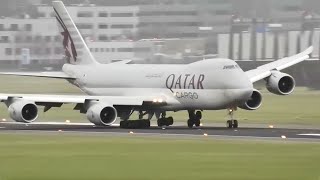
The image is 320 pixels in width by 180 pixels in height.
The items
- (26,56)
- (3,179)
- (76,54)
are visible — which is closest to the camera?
(3,179)

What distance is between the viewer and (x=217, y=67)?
1925 inches

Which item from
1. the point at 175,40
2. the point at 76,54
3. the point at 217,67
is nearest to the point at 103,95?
the point at 76,54

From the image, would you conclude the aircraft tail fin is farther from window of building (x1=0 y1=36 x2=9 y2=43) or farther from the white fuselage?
window of building (x1=0 y1=36 x2=9 y2=43)

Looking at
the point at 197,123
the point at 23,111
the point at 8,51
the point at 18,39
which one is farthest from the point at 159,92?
the point at 8,51

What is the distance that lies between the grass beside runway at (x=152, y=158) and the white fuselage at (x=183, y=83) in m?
8.72

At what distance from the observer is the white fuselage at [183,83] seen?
4850 centimetres

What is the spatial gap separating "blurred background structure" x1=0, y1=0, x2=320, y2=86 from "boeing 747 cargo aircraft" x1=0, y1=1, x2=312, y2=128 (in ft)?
58.9

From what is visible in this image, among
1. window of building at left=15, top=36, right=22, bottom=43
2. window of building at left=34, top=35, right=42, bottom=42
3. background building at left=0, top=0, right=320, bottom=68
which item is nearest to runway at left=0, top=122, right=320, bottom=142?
window of building at left=34, top=35, right=42, bottom=42

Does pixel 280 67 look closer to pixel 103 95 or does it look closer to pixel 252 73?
pixel 252 73

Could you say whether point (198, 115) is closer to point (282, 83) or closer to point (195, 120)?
point (195, 120)

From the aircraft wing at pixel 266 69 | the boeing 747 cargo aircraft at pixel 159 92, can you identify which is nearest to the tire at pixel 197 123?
the boeing 747 cargo aircraft at pixel 159 92

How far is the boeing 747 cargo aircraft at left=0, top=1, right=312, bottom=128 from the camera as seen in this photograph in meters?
48.2

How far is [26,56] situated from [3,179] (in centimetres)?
4843

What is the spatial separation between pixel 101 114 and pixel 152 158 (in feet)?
54.5
